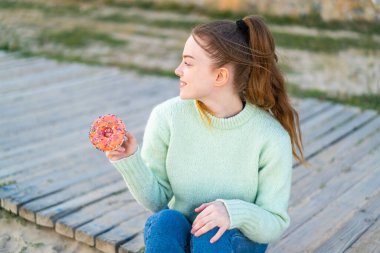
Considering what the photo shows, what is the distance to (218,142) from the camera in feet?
7.47

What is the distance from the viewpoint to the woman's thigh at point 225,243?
6.77ft

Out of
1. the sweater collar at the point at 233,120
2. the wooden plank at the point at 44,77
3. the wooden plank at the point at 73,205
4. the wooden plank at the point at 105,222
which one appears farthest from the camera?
the wooden plank at the point at 44,77

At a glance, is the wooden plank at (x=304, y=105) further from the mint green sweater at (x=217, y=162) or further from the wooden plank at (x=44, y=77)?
the mint green sweater at (x=217, y=162)

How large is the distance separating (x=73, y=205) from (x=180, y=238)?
123 cm

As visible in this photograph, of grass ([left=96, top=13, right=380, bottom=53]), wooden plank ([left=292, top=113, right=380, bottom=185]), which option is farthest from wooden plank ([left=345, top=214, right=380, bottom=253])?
grass ([left=96, top=13, right=380, bottom=53])

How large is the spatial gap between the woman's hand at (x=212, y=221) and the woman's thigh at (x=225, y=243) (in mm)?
18

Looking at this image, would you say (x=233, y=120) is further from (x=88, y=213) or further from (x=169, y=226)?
(x=88, y=213)

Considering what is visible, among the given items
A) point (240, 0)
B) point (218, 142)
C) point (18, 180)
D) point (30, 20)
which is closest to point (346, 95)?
point (18, 180)

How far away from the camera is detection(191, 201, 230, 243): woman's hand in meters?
2.05

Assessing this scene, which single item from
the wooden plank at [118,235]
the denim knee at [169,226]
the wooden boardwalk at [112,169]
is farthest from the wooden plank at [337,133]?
the denim knee at [169,226]

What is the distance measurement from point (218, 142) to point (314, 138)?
224 centimetres

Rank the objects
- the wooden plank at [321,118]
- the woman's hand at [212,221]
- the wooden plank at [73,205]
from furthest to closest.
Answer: the wooden plank at [321,118] → the wooden plank at [73,205] → the woman's hand at [212,221]

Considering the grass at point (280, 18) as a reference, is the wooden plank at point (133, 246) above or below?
above

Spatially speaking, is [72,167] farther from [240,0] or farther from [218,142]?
[240,0]
